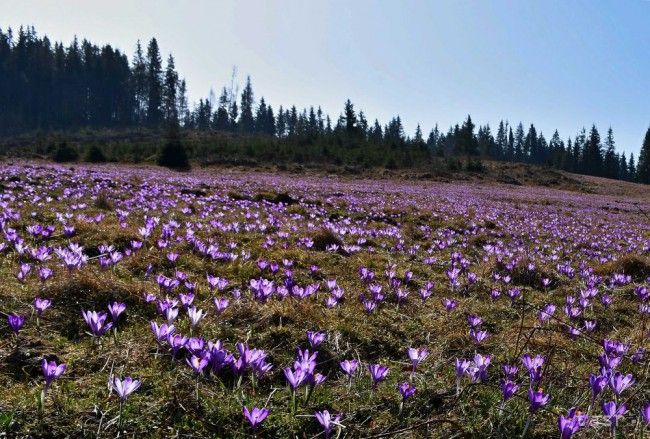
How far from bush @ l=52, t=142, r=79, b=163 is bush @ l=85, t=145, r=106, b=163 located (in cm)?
111

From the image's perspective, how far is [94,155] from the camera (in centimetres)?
3981

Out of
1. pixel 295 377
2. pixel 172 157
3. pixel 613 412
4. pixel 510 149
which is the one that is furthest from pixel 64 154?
pixel 510 149

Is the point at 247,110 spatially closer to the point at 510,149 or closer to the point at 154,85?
the point at 154,85

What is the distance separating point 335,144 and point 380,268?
54.1 metres

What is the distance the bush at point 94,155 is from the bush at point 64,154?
111 centimetres

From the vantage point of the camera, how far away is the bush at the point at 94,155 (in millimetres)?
39594

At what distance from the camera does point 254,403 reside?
2.14 meters

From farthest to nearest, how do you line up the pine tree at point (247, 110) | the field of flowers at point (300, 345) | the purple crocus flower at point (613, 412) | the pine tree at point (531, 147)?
1. the pine tree at point (531, 147)
2. the pine tree at point (247, 110)
3. the field of flowers at point (300, 345)
4. the purple crocus flower at point (613, 412)

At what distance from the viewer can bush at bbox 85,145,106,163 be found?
130 feet

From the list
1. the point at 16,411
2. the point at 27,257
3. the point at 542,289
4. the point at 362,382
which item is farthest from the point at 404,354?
the point at 27,257

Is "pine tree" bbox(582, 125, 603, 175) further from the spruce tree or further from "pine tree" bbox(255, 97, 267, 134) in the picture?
"pine tree" bbox(255, 97, 267, 134)

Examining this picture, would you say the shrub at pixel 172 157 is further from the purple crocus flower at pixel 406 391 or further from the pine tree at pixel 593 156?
the pine tree at pixel 593 156

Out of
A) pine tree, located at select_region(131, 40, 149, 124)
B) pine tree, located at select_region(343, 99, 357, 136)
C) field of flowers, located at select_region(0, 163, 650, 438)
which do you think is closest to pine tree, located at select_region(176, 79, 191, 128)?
pine tree, located at select_region(131, 40, 149, 124)

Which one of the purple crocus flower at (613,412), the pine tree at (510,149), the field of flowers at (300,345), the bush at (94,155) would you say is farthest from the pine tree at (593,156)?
the purple crocus flower at (613,412)
